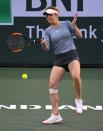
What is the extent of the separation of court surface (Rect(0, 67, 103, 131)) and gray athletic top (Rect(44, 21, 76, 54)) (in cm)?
113

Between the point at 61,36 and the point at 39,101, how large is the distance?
231 cm

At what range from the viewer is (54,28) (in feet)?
27.8

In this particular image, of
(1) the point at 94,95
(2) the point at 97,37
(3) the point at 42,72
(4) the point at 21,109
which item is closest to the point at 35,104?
(4) the point at 21,109

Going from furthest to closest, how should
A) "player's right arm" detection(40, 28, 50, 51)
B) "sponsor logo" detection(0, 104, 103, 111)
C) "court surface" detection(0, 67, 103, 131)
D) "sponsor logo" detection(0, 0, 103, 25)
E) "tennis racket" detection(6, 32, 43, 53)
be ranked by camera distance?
"sponsor logo" detection(0, 0, 103, 25)
"sponsor logo" detection(0, 104, 103, 111)
"tennis racket" detection(6, 32, 43, 53)
"court surface" detection(0, 67, 103, 131)
"player's right arm" detection(40, 28, 50, 51)

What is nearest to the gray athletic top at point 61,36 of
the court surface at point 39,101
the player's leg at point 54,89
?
the player's leg at point 54,89

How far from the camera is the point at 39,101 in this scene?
1045 cm

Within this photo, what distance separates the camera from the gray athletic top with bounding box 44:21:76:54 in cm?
845

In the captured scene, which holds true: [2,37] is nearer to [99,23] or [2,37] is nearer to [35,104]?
[99,23]

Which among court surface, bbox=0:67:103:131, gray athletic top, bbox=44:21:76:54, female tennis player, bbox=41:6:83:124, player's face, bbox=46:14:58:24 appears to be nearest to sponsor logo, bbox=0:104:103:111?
court surface, bbox=0:67:103:131

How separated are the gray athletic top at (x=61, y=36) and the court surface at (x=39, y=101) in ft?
3.70

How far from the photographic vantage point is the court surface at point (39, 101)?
8.41 metres

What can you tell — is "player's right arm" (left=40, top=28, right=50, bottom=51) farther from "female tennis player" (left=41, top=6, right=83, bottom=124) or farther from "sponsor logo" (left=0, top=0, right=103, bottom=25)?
"sponsor logo" (left=0, top=0, right=103, bottom=25)

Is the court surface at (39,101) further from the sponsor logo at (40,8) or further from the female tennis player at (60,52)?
the sponsor logo at (40,8)

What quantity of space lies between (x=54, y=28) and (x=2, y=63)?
6293mm
